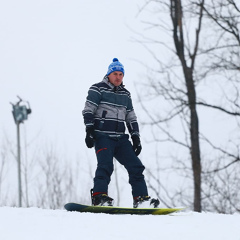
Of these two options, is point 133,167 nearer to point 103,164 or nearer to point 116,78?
point 103,164

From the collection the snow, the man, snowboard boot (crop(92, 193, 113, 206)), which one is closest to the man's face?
the man

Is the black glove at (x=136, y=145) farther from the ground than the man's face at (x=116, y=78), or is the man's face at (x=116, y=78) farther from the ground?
the man's face at (x=116, y=78)

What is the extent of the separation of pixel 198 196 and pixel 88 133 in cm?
543

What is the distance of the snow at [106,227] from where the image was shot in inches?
131

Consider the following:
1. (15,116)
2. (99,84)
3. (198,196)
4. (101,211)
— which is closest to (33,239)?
(101,211)

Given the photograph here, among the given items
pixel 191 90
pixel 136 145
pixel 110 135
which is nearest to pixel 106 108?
pixel 110 135

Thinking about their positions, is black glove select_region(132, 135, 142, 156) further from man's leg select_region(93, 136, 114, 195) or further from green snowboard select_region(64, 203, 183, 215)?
green snowboard select_region(64, 203, 183, 215)

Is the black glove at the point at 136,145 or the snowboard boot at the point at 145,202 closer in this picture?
the snowboard boot at the point at 145,202

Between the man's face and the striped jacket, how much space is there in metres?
0.04

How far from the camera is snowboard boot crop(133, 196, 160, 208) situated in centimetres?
518

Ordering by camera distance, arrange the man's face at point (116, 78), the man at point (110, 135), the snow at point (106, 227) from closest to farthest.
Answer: the snow at point (106, 227), the man at point (110, 135), the man's face at point (116, 78)

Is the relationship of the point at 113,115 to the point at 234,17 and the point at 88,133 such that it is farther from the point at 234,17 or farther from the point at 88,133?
the point at 234,17

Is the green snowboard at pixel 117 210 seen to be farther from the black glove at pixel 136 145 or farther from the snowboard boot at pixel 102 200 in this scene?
the black glove at pixel 136 145

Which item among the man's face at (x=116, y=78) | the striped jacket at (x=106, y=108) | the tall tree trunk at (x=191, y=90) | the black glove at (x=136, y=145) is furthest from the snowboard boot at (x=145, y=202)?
the tall tree trunk at (x=191, y=90)
